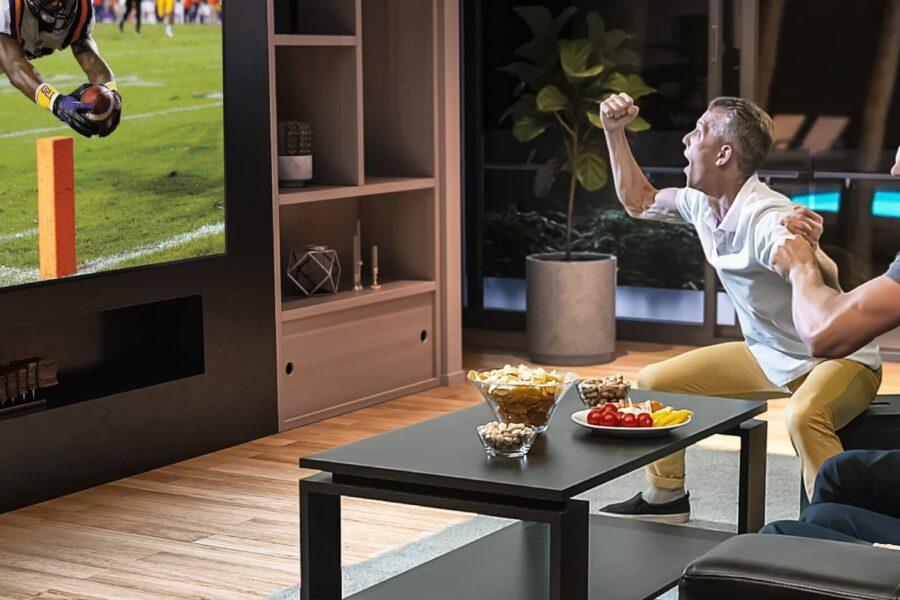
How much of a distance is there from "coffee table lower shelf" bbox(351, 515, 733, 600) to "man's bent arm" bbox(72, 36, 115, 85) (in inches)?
80.8

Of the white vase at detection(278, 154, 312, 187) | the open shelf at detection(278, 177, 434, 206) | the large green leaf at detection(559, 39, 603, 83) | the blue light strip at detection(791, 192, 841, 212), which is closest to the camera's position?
the open shelf at detection(278, 177, 434, 206)

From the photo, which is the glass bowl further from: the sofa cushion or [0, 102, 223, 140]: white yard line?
[0, 102, 223, 140]: white yard line

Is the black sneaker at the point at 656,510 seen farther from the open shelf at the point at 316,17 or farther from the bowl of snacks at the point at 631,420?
the open shelf at the point at 316,17

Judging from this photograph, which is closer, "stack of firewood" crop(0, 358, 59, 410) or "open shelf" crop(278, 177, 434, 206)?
"stack of firewood" crop(0, 358, 59, 410)

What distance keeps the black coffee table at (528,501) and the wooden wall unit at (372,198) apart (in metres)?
2.12

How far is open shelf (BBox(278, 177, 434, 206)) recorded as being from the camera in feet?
18.0

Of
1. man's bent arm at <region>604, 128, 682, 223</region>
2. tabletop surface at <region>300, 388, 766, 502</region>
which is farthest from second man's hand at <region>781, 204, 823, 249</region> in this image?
man's bent arm at <region>604, 128, 682, 223</region>

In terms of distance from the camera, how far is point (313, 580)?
120 inches

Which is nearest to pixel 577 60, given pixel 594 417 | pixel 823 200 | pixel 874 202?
pixel 823 200

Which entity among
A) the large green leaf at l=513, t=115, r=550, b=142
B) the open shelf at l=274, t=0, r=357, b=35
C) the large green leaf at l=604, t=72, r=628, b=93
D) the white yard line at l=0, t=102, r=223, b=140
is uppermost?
the open shelf at l=274, t=0, r=357, b=35

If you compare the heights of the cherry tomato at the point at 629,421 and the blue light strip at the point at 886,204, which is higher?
the blue light strip at the point at 886,204

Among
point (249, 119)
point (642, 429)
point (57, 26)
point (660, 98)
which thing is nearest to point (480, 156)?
point (660, 98)

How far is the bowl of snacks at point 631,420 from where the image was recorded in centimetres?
323

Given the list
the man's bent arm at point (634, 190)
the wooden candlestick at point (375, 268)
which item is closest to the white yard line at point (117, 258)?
the wooden candlestick at point (375, 268)
